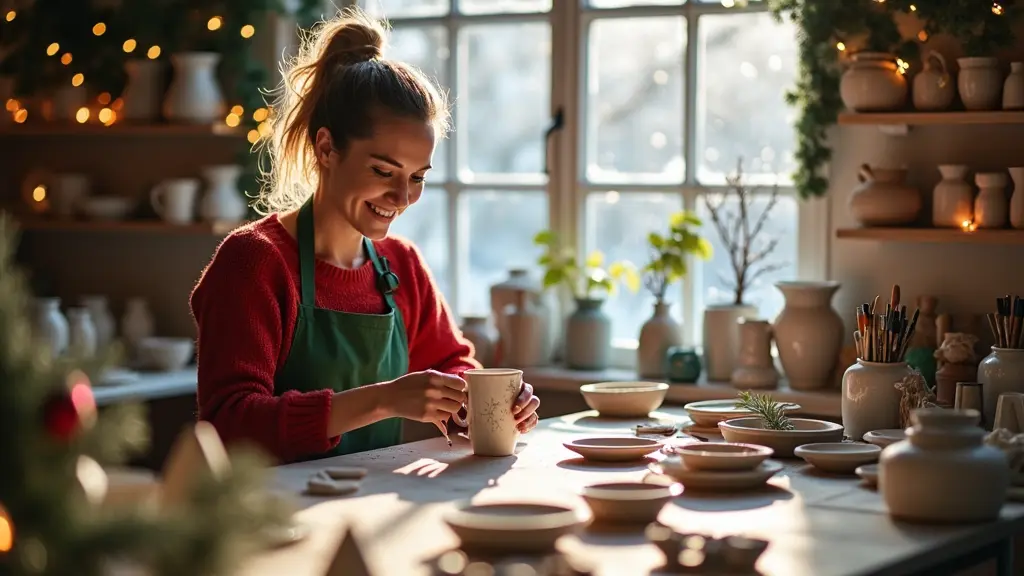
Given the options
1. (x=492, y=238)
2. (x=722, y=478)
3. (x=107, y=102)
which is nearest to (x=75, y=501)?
(x=722, y=478)

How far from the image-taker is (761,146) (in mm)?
3934

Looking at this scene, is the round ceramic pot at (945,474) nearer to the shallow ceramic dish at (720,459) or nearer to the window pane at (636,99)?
the shallow ceramic dish at (720,459)

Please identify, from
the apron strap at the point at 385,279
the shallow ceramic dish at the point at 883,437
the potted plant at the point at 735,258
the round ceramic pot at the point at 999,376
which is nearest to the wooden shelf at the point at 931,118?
the potted plant at the point at 735,258

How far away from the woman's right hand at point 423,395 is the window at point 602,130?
1715 mm

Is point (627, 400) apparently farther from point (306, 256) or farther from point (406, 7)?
point (406, 7)

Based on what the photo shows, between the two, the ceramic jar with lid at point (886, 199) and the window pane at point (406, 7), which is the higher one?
the window pane at point (406, 7)

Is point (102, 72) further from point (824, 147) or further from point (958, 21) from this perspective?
point (958, 21)

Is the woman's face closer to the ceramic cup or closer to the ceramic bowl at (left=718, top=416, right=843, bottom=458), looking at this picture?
the ceramic cup

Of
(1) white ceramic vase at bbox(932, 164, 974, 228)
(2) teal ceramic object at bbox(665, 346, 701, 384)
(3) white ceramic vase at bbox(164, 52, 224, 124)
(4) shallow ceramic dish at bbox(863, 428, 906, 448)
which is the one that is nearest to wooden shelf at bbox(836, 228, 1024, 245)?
(1) white ceramic vase at bbox(932, 164, 974, 228)

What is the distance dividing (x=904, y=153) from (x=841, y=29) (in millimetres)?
388

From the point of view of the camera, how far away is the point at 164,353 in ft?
14.4

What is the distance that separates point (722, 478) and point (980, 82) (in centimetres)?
175

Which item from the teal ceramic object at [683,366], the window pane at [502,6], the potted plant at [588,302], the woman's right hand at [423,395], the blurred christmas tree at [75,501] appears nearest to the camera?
the blurred christmas tree at [75,501]

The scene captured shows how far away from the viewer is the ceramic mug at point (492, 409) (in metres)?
2.42
